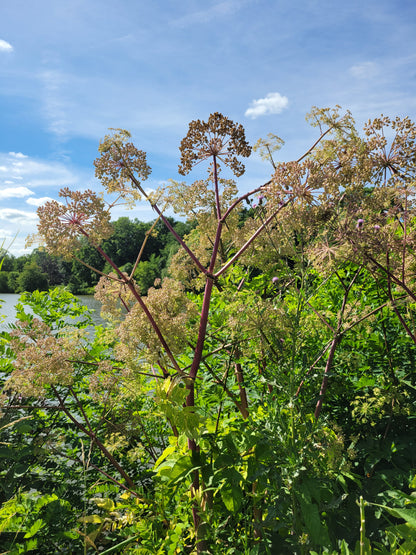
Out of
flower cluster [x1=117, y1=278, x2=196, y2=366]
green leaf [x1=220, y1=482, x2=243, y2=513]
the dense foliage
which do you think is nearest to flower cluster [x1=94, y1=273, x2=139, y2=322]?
the dense foliage

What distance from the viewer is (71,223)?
2016mm

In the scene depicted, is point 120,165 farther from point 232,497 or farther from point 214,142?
point 232,497

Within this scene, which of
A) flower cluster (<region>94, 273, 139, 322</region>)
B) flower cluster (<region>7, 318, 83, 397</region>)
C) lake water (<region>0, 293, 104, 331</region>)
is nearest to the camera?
flower cluster (<region>7, 318, 83, 397</region>)

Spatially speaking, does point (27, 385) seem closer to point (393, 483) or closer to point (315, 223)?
point (315, 223)

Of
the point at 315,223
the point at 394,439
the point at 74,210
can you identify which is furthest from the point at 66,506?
the point at 315,223

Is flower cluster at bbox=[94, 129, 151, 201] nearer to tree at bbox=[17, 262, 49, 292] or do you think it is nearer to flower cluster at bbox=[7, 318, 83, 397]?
flower cluster at bbox=[7, 318, 83, 397]

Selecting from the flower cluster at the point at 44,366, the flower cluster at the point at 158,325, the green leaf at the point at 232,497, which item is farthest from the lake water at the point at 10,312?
the green leaf at the point at 232,497

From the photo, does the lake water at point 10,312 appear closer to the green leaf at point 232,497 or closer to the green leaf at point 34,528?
the green leaf at point 34,528

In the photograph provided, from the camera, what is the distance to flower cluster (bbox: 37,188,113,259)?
6.50 feet

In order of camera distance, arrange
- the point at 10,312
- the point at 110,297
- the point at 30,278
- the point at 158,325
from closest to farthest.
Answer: the point at 158,325 → the point at 110,297 → the point at 10,312 → the point at 30,278

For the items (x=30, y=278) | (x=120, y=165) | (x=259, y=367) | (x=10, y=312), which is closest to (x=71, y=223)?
(x=120, y=165)

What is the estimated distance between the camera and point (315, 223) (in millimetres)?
1895

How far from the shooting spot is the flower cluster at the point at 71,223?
1.98m

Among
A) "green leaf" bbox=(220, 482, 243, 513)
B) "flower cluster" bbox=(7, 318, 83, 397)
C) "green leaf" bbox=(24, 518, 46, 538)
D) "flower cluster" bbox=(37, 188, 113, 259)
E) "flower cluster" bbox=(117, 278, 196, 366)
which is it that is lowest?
"green leaf" bbox=(24, 518, 46, 538)
